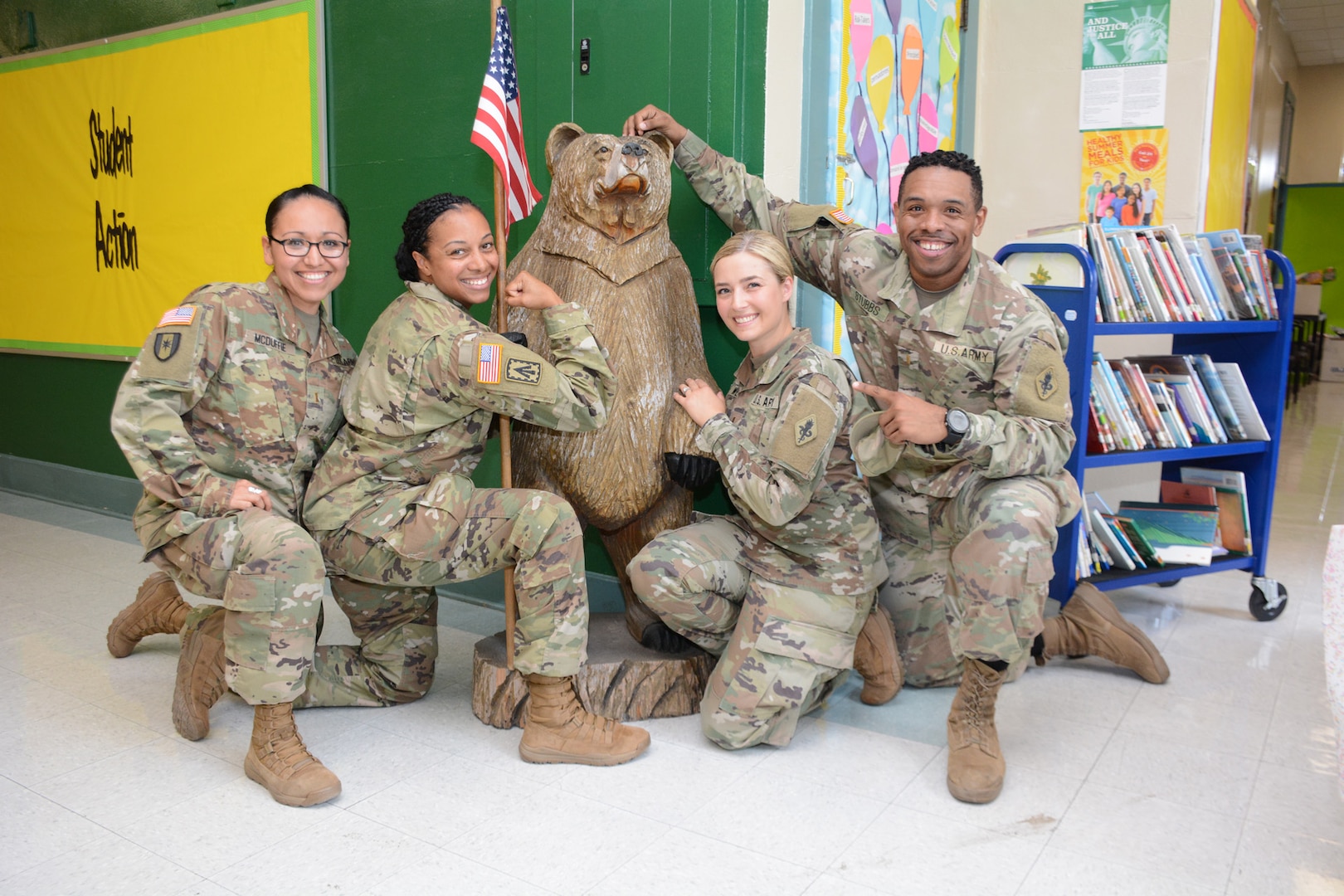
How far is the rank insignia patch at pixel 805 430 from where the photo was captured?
226 centimetres

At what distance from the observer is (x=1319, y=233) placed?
548 inches

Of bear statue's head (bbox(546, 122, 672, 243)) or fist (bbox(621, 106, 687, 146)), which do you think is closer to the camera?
bear statue's head (bbox(546, 122, 672, 243))

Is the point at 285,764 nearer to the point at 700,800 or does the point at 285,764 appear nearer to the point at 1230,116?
the point at 700,800

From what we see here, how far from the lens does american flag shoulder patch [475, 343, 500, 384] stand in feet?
7.20

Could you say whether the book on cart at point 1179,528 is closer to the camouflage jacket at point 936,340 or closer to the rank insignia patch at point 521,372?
the camouflage jacket at point 936,340

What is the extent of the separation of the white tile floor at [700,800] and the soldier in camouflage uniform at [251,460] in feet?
0.61

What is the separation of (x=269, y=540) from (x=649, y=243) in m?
1.15

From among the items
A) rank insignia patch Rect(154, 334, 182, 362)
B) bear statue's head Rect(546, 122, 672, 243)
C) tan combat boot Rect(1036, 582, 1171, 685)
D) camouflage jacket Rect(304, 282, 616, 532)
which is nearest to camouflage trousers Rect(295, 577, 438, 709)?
camouflage jacket Rect(304, 282, 616, 532)

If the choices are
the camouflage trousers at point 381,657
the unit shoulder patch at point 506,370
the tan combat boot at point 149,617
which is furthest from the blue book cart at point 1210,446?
the tan combat boot at point 149,617

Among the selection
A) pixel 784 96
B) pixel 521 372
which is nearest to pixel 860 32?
pixel 784 96

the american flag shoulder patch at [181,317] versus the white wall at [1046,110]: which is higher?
the white wall at [1046,110]

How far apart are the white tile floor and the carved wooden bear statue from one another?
56cm

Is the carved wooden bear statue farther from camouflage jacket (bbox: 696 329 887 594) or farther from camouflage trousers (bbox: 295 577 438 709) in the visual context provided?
camouflage trousers (bbox: 295 577 438 709)

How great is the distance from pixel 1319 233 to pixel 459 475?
1522 cm
